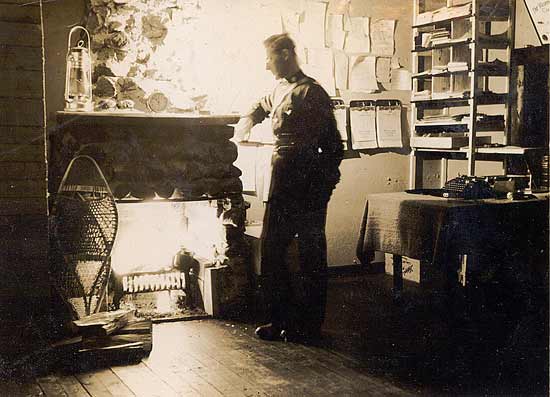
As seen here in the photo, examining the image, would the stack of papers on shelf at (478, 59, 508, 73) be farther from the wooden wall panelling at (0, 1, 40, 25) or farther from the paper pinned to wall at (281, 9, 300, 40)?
the wooden wall panelling at (0, 1, 40, 25)

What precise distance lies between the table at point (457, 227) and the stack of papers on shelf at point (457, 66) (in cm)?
127

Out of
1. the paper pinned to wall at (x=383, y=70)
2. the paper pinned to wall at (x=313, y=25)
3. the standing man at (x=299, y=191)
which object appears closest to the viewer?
the standing man at (x=299, y=191)

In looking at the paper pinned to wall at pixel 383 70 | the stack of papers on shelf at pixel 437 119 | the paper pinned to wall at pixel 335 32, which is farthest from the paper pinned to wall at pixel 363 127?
the paper pinned to wall at pixel 335 32

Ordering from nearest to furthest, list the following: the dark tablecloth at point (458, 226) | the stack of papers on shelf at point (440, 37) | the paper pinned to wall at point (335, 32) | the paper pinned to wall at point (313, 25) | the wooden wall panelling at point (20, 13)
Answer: the wooden wall panelling at point (20, 13), the dark tablecloth at point (458, 226), the stack of papers on shelf at point (440, 37), the paper pinned to wall at point (313, 25), the paper pinned to wall at point (335, 32)

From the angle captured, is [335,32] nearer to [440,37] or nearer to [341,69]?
[341,69]

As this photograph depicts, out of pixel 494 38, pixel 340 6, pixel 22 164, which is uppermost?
pixel 340 6

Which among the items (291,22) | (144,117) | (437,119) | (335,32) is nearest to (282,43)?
(144,117)

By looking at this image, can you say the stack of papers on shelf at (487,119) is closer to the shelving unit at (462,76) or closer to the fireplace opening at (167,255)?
the shelving unit at (462,76)

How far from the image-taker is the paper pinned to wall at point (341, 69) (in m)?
6.30

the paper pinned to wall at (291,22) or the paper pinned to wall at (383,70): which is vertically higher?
the paper pinned to wall at (291,22)

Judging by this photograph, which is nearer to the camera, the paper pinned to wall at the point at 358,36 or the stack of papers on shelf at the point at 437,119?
the stack of papers on shelf at the point at 437,119

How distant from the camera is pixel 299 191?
15.1 ft

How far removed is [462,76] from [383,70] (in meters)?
0.83

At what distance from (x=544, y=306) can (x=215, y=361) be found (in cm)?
264
